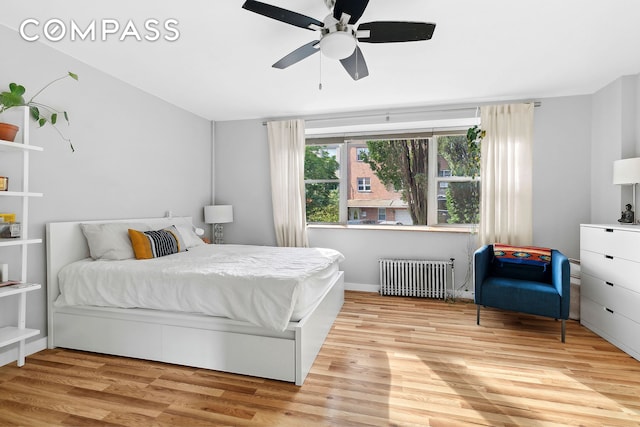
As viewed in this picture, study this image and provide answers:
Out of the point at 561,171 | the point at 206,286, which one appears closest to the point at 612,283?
the point at 561,171

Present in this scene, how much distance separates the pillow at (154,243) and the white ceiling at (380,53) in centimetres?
158

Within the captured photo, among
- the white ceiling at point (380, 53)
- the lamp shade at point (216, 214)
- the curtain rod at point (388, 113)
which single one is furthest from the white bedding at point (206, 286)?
the curtain rod at point (388, 113)

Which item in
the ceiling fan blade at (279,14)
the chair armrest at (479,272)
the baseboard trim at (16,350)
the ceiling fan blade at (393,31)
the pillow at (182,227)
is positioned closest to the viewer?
the ceiling fan blade at (279,14)

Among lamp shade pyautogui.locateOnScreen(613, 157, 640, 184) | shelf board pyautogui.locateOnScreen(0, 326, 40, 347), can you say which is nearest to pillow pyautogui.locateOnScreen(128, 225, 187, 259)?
shelf board pyautogui.locateOnScreen(0, 326, 40, 347)

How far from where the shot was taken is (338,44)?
184 cm

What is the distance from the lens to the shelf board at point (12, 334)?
2018 millimetres

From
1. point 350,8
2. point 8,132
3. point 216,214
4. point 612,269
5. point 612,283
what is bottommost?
point 612,283

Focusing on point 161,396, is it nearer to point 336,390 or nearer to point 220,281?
point 220,281

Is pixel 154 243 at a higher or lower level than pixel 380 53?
lower

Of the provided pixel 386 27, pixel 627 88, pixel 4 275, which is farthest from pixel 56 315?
pixel 627 88

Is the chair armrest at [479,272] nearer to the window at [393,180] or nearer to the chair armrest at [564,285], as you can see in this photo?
the chair armrest at [564,285]

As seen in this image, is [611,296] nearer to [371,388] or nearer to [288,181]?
[371,388]

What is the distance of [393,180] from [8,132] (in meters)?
4.00

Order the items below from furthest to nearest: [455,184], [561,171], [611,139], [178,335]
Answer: [455,184], [561,171], [611,139], [178,335]
